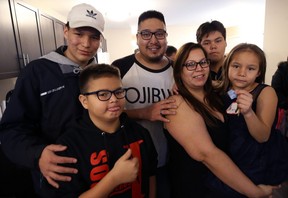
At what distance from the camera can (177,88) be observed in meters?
1.14

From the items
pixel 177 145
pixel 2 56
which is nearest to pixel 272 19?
pixel 177 145

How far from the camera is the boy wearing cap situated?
2.76 ft

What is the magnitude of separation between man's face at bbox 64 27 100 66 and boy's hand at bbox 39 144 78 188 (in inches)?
19.3

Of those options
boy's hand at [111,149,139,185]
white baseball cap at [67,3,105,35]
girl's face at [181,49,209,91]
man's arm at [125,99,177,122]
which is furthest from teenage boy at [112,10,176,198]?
boy's hand at [111,149,139,185]

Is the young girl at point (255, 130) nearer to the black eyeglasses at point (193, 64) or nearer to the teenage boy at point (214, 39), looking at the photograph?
the black eyeglasses at point (193, 64)

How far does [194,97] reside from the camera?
108 cm

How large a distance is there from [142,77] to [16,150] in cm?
83

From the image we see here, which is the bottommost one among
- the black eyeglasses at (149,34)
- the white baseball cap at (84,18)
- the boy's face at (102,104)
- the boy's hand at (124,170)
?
the boy's hand at (124,170)

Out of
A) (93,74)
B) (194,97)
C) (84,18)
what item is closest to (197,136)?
(194,97)

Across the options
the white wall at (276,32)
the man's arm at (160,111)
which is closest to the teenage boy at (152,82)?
the man's arm at (160,111)

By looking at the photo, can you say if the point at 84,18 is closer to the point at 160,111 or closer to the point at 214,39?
the point at 160,111

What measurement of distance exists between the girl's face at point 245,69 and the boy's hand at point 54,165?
3.15ft

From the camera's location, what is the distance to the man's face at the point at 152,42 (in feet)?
4.45

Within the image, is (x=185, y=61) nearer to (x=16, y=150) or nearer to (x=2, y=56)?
(x=16, y=150)
